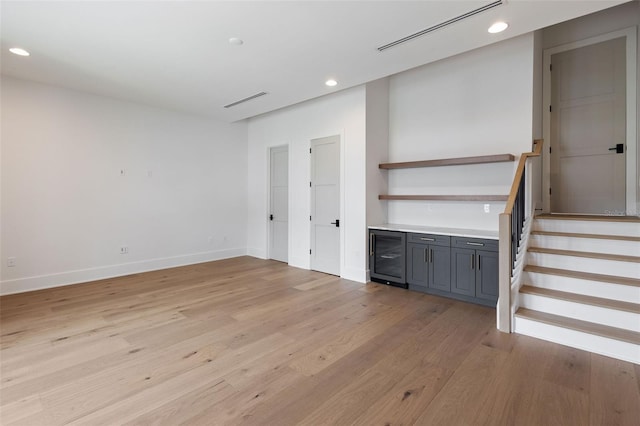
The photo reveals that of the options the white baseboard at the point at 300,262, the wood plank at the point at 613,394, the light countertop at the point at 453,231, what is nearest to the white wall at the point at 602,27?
the light countertop at the point at 453,231

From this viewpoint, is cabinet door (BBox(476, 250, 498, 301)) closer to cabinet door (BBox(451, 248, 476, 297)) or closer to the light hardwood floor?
cabinet door (BBox(451, 248, 476, 297))

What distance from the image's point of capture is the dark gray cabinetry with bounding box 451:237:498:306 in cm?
366

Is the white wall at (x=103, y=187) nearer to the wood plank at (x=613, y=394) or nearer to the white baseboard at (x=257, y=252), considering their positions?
the white baseboard at (x=257, y=252)

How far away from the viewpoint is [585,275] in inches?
123

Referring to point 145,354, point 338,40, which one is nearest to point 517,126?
point 338,40

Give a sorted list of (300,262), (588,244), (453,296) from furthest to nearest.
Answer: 1. (300,262)
2. (453,296)
3. (588,244)

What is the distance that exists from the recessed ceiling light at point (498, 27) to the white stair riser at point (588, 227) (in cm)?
236

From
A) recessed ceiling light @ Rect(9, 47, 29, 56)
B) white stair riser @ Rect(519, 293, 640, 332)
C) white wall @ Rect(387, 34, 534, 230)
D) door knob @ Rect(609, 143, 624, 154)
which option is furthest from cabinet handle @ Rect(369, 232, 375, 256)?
recessed ceiling light @ Rect(9, 47, 29, 56)

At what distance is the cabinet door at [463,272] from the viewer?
382cm

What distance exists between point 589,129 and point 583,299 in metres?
2.97

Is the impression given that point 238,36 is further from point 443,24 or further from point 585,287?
point 585,287

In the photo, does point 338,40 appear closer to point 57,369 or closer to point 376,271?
point 376,271

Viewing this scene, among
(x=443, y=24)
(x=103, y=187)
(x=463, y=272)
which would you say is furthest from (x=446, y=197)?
(x=103, y=187)

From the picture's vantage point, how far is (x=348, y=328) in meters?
3.13
